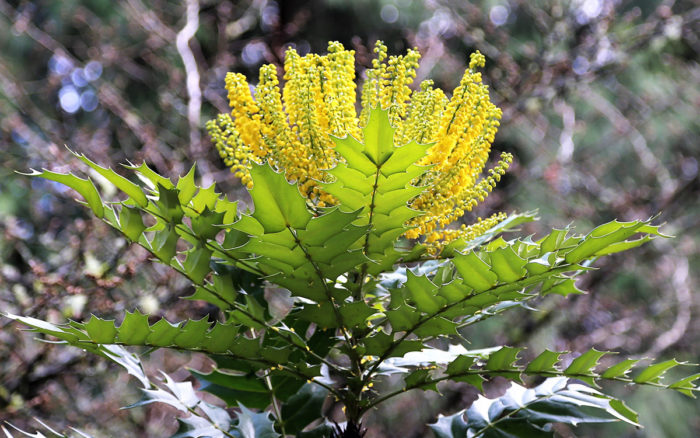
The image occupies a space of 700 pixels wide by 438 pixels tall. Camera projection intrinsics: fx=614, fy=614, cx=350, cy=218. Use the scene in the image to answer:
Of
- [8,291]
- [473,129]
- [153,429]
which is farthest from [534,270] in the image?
[153,429]

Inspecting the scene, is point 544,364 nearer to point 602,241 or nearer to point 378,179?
point 602,241

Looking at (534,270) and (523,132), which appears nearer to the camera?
(534,270)

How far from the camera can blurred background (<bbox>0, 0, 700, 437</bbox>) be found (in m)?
2.69

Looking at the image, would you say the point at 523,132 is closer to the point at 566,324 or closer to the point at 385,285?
the point at 566,324

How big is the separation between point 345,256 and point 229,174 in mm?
2937

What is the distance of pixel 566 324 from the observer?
4.91 meters

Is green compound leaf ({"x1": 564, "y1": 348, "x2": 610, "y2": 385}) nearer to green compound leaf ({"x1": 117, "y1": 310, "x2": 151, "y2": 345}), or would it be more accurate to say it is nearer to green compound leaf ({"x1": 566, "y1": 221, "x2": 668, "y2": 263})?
green compound leaf ({"x1": 566, "y1": 221, "x2": 668, "y2": 263})

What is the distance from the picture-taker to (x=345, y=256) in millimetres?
868

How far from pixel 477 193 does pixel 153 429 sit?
2.83m

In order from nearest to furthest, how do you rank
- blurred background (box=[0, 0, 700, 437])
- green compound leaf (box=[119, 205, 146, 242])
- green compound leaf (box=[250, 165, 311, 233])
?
green compound leaf (box=[250, 165, 311, 233]) < green compound leaf (box=[119, 205, 146, 242]) < blurred background (box=[0, 0, 700, 437])

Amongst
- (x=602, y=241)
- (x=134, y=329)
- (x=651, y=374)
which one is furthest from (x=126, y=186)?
(x=651, y=374)

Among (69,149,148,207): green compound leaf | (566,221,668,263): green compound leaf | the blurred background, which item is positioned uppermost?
the blurred background

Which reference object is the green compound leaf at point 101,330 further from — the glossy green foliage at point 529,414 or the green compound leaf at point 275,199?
the glossy green foliage at point 529,414

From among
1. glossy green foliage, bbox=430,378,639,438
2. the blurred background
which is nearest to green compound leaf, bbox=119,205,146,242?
glossy green foliage, bbox=430,378,639,438
